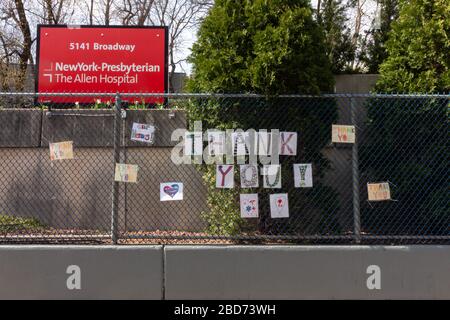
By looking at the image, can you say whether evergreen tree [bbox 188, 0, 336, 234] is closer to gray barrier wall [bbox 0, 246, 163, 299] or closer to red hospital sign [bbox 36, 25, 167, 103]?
gray barrier wall [bbox 0, 246, 163, 299]

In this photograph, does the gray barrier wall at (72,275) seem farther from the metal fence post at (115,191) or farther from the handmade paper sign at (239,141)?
the handmade paper sign at (239,141)

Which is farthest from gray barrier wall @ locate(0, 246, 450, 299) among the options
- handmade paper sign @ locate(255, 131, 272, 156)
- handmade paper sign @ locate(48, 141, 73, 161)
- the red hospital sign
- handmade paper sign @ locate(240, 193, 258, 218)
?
the red hospital sign

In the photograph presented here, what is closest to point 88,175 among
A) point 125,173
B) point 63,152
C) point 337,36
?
point 63,152

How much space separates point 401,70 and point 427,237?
2325 mm

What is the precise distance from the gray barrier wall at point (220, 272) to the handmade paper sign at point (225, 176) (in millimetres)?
752

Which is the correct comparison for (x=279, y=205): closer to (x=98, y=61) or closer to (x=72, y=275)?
(x=72, y=275)

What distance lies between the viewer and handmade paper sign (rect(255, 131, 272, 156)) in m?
6.28

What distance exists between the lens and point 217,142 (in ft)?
20.7

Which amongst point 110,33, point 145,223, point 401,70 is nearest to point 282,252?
point 145,223

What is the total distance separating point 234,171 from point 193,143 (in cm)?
62

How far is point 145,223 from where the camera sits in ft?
24.6

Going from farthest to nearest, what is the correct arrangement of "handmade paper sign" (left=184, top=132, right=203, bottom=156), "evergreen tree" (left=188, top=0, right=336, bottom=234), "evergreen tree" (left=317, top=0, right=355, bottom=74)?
1. "evergreen tree" (left=317, top=0, right=355, bottom=74)
2. "handmade paper sign" (left=184, top=132, right=203, bottom=156)
3. "evergreen tree" (left=188, top=0, right=336, bottom=234)

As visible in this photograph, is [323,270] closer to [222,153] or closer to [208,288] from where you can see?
[208,288]

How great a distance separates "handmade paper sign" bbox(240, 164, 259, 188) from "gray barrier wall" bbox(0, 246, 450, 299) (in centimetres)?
76
